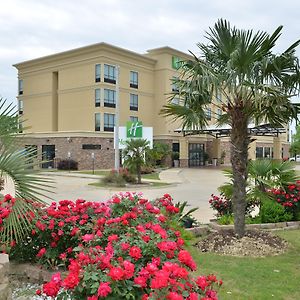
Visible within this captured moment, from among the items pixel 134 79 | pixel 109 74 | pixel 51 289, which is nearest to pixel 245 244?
pixel 51 289

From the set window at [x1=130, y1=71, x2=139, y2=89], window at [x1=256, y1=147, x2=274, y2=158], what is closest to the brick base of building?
window at [x1=130, y1=71, x2=139, y2=89]

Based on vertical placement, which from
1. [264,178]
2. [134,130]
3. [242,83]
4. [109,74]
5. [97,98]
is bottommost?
[264,178]

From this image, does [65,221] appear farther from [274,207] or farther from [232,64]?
[274,207]

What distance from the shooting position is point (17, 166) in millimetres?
4051

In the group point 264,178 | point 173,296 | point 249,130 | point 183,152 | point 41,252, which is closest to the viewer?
point 173,296

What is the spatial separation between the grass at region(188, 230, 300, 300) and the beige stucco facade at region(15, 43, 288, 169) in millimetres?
33304

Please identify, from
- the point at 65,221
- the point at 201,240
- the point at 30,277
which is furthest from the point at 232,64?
the point at 30,277

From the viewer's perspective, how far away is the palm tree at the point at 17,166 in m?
4.06

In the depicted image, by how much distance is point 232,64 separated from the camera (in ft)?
23.6

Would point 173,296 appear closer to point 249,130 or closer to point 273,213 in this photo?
point 249,130

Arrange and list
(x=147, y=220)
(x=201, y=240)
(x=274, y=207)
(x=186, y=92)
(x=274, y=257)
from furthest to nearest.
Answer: (x=274, y=207), (x=201, y=240), (x=186, y=92), (x=274, y=257), (x=147, y=220)

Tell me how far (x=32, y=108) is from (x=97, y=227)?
46014mm

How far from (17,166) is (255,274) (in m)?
3.83

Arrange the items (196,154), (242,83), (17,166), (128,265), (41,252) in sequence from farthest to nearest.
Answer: (196,154), (242,83), (41,252), (17,166), (128,265)
